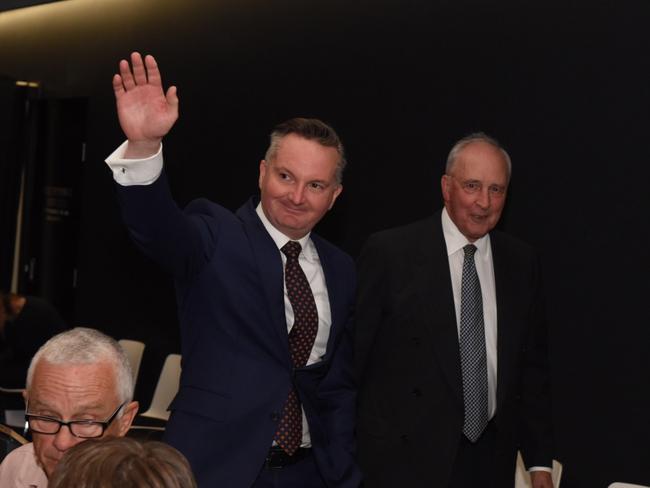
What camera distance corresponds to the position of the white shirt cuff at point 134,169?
2.51 metres

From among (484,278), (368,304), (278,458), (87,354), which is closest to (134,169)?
(87,354)

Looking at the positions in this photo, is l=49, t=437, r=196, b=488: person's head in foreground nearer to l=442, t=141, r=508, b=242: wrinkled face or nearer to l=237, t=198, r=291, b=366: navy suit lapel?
l=237, t=198, r=291, b=366: navy suit lapel

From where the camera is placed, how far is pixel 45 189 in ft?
35.3

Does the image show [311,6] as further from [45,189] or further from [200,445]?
[200,445]

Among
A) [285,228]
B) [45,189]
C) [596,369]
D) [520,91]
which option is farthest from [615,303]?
[45,189]

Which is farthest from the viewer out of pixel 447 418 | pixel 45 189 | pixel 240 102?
pixel 45 189

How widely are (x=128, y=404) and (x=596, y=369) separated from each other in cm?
363

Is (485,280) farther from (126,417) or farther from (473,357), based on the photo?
(126,417)

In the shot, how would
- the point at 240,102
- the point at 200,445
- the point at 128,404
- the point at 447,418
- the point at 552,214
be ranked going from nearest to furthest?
1. the point at 128,404
2. the point at 200,445
3. the point at 447,418
4. the point at 552,214
5. the point at 240,102

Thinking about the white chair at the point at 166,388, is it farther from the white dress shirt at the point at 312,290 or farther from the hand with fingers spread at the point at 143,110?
the hand with fingers spread at the point at 143,110

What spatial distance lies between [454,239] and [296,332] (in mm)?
1130

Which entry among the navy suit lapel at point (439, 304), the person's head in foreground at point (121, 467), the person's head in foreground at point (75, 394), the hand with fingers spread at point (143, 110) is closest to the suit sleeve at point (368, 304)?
the navy suit lapel at point (439, 304)

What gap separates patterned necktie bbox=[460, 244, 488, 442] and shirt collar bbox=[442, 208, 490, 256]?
0.31 ft

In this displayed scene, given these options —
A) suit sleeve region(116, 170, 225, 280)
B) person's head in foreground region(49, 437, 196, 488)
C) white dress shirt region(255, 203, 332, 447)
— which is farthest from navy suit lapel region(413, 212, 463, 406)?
person's head in foreground region(49, 437, 196, 488)
